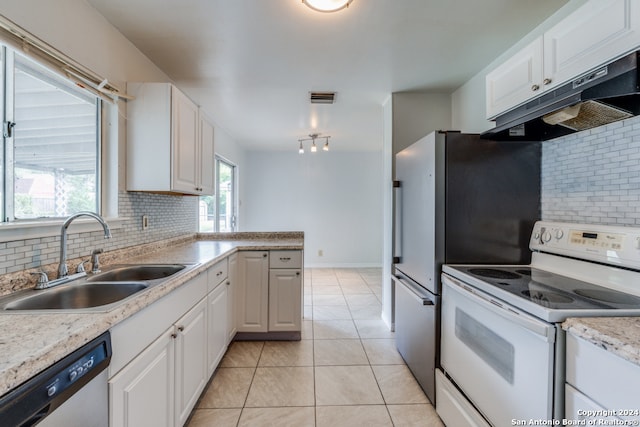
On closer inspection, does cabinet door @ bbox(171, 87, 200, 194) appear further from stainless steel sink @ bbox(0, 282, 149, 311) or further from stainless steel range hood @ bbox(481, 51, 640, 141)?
stainless steel range hood @ bbox(481, 51, 640, 141)

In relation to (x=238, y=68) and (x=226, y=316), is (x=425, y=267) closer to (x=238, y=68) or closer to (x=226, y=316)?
(x=226, y=316)

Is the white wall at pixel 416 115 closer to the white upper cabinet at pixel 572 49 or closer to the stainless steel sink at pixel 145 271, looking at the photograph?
the white upper cabinet at pixel 572 49

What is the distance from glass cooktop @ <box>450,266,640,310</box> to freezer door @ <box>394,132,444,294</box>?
0.20 metres

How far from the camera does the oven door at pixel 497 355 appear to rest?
960mm

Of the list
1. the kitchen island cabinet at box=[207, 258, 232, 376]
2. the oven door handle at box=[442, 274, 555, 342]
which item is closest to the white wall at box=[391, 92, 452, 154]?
the oven door handle at box=[442, 274, 555, 342]

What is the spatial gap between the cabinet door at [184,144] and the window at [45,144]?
426 mm

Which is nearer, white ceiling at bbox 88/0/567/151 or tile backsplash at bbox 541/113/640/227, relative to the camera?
tile backsplash at bbox 541/113/640/227

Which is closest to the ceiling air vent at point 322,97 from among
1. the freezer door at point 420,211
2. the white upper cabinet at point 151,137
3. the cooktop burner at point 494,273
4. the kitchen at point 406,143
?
the kitchen at point 406,143

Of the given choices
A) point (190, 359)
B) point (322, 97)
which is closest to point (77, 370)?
point (190, 359)

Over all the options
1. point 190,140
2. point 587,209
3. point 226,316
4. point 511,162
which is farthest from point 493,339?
point 190,140

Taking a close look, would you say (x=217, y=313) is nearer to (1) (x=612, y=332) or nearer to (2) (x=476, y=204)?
(2) (x=476, y=204)

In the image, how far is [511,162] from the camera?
5.44 feet

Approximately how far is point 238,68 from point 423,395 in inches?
109

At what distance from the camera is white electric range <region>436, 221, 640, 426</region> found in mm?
947
